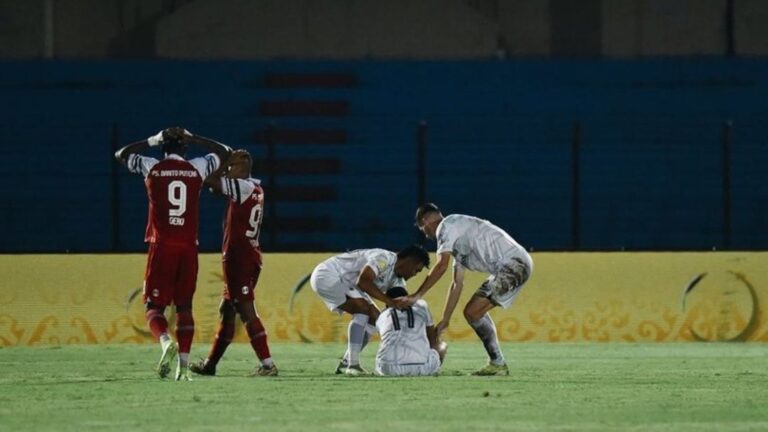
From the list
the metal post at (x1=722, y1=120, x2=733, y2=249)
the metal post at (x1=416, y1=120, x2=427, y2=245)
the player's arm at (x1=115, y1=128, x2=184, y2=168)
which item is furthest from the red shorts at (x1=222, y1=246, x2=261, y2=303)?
the metal post at (x1=722, y1=120, x2=733, y2=249)

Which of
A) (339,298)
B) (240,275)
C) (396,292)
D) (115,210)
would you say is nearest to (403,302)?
(396,292)

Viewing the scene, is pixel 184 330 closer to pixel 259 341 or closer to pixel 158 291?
pixel 158 291

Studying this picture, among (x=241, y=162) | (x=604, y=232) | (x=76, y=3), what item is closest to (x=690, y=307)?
(x=604, y=232)

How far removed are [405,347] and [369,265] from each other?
2.70 feet

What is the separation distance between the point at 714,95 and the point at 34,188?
10.3 metres

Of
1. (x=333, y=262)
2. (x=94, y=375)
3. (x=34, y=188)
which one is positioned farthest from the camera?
(x=34, y=188)

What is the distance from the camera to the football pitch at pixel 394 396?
9523mm

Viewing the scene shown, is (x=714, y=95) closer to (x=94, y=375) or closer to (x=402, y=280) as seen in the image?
(x=402, y=280)

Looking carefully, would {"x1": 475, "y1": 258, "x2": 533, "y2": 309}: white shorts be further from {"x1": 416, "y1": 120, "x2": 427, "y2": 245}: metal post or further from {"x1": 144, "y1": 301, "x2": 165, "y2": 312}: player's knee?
{"x1": 416, "y1": 120, "x2": 427, "y2": 245}: metal post

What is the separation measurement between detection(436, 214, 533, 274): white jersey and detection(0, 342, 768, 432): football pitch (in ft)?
3.16

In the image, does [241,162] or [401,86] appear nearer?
[241,162]

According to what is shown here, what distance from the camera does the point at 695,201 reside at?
77.2ft

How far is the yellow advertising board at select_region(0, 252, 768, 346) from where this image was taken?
18.8 meters

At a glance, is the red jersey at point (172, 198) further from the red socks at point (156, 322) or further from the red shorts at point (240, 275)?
the red shorts at point (240, 275)
